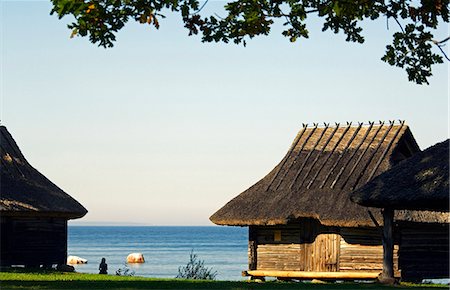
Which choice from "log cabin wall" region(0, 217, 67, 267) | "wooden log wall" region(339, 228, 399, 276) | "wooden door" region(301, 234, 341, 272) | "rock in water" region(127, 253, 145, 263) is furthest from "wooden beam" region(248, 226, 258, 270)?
"rock in water" region(127, 253, 145, 263)

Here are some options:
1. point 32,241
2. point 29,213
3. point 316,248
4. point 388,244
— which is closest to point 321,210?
point 316,248

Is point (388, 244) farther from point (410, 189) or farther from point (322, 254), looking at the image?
point (322, 254)

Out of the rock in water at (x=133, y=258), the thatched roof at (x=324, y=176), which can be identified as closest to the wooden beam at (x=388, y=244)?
the thatched roof at (x=324, y=176)

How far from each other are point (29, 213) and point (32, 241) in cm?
202

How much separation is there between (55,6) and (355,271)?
78.1ft

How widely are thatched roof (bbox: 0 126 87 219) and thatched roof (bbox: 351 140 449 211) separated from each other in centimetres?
1581

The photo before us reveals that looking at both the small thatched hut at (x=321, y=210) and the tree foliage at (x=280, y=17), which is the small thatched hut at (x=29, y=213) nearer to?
the small thatched hut at (x=321, y=210)

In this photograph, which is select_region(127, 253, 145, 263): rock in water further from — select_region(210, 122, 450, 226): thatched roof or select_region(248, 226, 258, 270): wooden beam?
select_region(248, 226, 258, 270): wooden beam

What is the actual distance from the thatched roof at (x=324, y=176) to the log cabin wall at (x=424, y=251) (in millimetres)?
1928

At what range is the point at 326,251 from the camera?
39.8 meters

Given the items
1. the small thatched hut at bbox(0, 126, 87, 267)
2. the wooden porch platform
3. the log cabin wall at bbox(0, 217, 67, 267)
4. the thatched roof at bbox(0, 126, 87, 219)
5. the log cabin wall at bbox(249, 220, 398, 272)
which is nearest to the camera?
the wooden porch platform

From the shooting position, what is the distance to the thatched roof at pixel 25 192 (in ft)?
135

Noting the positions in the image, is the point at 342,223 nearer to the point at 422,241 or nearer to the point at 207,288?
the point at 422,241

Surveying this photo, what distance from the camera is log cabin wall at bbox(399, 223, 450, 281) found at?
37.8 m
